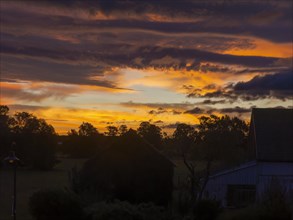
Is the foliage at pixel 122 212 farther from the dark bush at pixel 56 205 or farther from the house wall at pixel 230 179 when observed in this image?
the house wall at pixel 230 179

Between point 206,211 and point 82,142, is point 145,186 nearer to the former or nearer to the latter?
point 206,211

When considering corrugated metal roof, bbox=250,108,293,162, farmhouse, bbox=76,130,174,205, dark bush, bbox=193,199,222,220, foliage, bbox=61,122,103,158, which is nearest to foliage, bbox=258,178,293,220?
dark bush, bbox=193,199,222,220

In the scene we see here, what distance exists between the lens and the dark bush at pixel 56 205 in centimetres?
2156

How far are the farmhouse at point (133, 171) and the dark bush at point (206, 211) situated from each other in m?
8.01

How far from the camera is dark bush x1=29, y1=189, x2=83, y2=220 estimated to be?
21.6 metres

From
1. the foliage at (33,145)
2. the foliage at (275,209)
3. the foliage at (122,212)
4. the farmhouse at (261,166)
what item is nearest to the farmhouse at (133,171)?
the farmhouse at (261,166)

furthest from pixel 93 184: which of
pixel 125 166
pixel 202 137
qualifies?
pixel 202 137

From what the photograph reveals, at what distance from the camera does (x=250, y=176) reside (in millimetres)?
40375

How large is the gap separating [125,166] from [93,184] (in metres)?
2.92

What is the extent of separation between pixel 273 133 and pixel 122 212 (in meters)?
24.1

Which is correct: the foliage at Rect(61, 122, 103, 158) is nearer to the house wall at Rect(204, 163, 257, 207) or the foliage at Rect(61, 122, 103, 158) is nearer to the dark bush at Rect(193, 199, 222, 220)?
the house wall at Rect(204, 163, 257, 207)

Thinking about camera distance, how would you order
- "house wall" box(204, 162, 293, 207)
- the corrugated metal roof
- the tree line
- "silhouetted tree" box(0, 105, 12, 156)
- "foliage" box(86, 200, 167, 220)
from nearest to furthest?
"foliage" box(86, 200, 167, 220)
"house wall" box(204, 162, 293, 207)
the corrugated metal roof
the tree line
"silhouetted tree" box(0, 105, 12, 156)

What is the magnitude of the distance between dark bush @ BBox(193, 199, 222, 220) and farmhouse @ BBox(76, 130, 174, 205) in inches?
315

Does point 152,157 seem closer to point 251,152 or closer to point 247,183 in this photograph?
point 247,183
